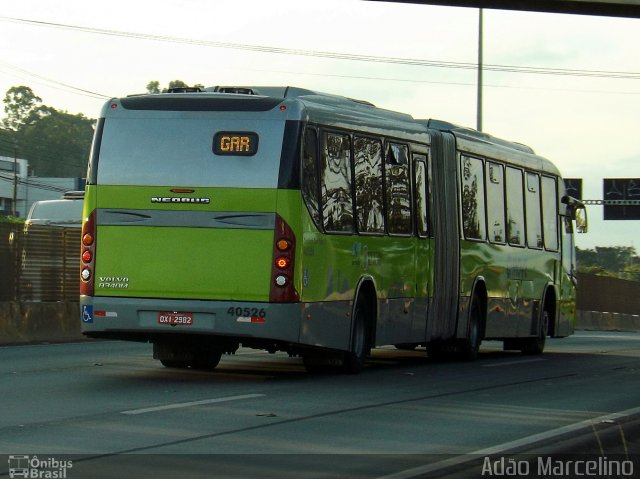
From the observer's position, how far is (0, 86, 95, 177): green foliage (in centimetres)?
15738

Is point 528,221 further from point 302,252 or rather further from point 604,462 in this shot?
point 604,462

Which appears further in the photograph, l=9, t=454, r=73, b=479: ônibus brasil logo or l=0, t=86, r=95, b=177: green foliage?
l=0, t=86, r=95, b=177: green foliage

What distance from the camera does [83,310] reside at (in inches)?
637

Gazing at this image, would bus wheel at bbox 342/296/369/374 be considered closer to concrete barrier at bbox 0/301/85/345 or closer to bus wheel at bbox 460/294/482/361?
bus wheel at bbox 460/294/482/361

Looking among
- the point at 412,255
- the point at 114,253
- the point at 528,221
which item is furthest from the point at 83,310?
the point at 528,221

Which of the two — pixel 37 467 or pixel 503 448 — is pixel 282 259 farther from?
pixel 37 467

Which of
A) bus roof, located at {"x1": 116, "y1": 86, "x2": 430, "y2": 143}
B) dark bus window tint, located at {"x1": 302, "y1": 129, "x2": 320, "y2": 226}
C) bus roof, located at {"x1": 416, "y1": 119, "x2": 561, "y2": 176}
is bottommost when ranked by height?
dark bus window tint, located at {"x1": 302, "y1": 129, "x2": 320, "y2": 226}

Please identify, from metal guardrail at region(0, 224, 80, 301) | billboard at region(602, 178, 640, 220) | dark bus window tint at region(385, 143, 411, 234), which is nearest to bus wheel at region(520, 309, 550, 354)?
dark bus window tint at region(385, 143, 411, 234)

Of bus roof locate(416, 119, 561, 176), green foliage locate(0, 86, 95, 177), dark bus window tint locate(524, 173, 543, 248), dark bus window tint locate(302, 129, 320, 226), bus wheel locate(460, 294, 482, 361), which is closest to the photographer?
dark bus window tint locate(302, 129, 320, 226)

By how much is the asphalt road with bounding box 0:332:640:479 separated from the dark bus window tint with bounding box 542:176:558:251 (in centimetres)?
594

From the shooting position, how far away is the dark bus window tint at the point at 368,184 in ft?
58.7

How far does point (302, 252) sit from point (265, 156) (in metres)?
1.12

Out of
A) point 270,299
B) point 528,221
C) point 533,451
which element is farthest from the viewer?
point 528,221

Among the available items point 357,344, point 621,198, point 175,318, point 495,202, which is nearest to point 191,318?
point 175,318
